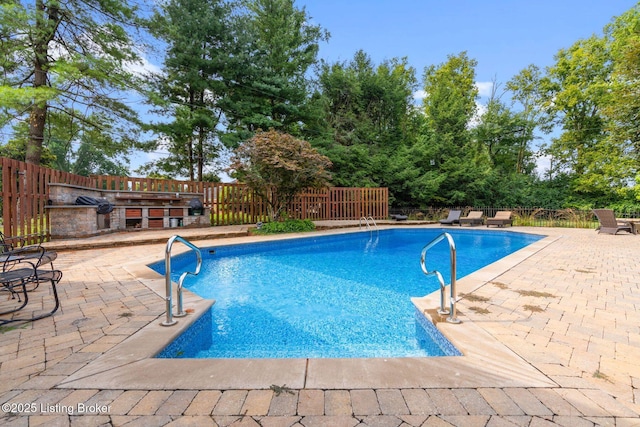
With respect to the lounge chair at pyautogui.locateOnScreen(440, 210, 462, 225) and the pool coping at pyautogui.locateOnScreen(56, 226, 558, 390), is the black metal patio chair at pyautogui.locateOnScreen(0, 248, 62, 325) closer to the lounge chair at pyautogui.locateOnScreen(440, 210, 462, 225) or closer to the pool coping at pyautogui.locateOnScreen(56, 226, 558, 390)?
the pool coping at pyautogui.locateOnScreen(56, 226, 558, 390)

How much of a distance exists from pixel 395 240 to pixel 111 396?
8890 millimetres

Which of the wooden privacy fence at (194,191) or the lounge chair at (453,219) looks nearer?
the wooden privacy fence at (194,191)

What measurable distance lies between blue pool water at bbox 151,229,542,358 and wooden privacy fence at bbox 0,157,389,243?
323 cm

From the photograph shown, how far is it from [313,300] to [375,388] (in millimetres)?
2402

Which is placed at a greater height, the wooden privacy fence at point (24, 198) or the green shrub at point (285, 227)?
the wooden privacy fence at point (24, 198)

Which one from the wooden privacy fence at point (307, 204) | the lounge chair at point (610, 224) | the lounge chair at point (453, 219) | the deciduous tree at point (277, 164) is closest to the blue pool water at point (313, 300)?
the deciduous tree at point (277, 164)

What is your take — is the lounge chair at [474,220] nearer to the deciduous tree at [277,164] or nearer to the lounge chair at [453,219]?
the lounge chair at [453,219]

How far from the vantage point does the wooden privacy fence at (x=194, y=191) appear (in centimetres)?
532

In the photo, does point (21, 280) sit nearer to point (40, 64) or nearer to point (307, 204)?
point (40, 64)

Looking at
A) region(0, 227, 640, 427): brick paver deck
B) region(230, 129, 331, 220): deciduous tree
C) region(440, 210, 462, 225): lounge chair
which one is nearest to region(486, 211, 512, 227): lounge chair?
region(440, 210, 462, 225): lounge chair

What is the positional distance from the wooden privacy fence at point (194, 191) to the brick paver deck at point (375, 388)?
3.69m

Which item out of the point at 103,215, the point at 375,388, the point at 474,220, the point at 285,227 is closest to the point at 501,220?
the point at 474,220

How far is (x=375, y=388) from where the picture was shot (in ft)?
5.04

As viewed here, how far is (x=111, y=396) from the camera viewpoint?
1.46 metres
